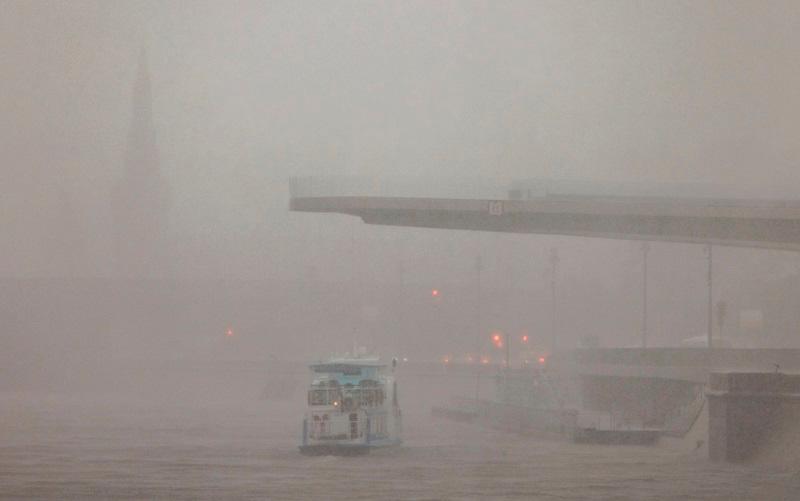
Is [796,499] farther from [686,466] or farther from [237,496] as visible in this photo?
[237,496]

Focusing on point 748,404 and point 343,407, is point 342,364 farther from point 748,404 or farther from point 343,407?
point 748,404

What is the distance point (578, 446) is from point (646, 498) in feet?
58.8

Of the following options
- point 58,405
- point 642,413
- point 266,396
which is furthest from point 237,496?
point 266,396

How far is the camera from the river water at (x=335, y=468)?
119 ft

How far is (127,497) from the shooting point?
34062mm

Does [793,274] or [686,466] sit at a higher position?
[793,274]

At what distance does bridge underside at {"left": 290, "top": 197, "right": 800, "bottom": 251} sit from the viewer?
59.9 m

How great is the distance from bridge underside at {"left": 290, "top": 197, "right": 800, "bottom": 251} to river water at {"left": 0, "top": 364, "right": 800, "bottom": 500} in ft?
29.5

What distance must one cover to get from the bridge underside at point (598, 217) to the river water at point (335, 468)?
8978 mm

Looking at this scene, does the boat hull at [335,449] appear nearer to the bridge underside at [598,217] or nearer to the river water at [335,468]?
the river water at [335,468]

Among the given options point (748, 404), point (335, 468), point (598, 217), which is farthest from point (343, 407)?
point (598, 217)

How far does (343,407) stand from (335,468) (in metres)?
6.20

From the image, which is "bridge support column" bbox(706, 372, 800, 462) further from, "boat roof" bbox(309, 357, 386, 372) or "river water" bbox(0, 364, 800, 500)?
"boat roof" bbox(309, 357, 386, 372)

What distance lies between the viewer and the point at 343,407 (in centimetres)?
4956
